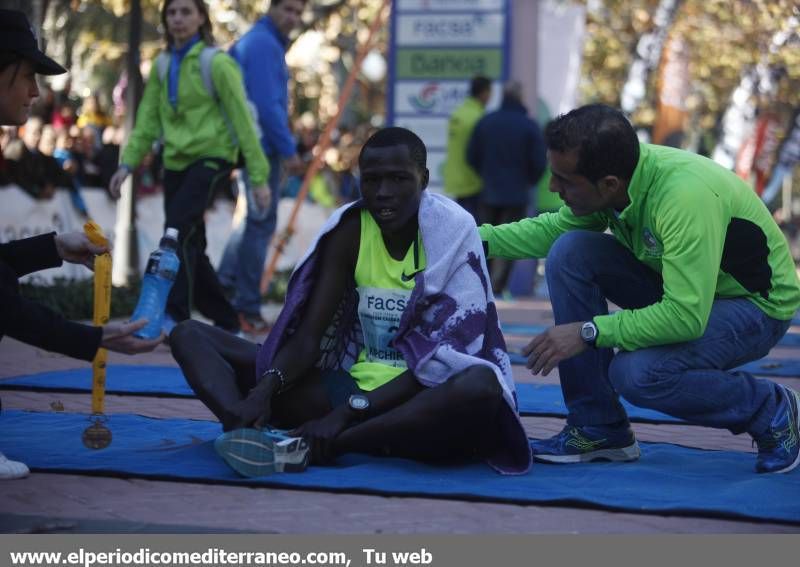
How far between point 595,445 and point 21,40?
8.35 ft

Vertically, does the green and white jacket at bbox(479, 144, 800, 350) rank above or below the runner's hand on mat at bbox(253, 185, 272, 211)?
above

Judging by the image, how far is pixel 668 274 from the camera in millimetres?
4746

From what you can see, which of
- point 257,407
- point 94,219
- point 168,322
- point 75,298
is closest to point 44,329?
point 257,407

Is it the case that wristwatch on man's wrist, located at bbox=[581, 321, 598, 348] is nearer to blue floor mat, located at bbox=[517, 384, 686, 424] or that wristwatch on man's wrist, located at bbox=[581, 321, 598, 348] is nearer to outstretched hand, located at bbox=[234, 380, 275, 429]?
outstretched hand, located at bbox=[234, 380, 275, 429]

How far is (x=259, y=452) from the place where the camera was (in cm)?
468

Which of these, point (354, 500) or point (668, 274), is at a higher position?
point (668, 274)

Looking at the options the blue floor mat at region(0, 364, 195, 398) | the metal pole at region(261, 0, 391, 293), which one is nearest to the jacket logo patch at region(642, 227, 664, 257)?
the blue floor mat at region(0, 364, 195, 398)

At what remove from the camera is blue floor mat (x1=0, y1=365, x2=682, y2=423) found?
22.0ft

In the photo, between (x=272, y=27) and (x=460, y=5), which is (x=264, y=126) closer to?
(x=272, y=27)

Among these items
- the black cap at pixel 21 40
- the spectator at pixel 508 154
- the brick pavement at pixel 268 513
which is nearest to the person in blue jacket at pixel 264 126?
the black cap at pixel 21 40

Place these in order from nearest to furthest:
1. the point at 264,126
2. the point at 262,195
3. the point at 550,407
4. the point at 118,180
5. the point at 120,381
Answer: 1. the point at 550,407
2. the point at 120,381
3. the point at 118,180
4. the point at 262,195
5. the point at 264,126

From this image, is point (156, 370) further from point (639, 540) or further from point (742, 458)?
point (639, 540)

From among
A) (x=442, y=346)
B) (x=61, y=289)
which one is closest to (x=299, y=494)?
(x=442, y=346)

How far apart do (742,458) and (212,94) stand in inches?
186
